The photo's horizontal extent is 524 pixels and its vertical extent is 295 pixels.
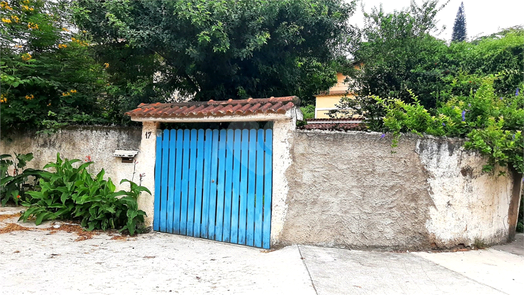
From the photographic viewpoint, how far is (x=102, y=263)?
3.67 meters

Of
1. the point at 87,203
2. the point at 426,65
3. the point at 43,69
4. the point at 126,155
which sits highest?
the point at 426,65

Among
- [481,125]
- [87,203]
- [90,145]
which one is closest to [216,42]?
[90,145]

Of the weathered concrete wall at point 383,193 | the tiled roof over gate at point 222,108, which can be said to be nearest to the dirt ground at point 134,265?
the weathered concrete wall at point 383,193

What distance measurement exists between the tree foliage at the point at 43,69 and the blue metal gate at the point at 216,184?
2.42 meters

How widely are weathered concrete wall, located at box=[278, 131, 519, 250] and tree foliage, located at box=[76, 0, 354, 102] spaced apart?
2.57m

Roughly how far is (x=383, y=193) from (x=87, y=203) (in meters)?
4.25

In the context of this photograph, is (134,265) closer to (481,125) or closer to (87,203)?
(87,203)

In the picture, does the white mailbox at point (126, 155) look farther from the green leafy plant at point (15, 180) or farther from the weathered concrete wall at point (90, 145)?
the green leafy plant at point (15, 180)

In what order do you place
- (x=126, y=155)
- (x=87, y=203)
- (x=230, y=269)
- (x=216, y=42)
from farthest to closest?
(x=216, y=42) < (x=126, y=155) < (x=87, y=203) < (x=230, y=269)

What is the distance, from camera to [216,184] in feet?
15.8

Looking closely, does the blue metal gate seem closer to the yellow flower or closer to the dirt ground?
the dirt ground

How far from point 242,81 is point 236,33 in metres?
1.20

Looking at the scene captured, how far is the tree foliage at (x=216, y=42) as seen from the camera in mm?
5746

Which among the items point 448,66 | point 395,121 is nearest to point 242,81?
point 395,121
